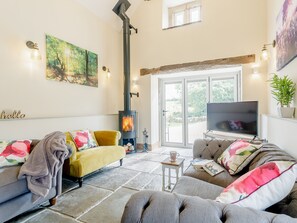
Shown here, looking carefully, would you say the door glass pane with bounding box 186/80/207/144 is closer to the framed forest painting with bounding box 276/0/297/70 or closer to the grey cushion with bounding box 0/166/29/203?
the framed forest painting with bounding box 276/0/297/70

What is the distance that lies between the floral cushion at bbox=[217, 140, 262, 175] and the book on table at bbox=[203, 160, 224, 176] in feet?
0.22

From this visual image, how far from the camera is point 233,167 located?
5.70 feet

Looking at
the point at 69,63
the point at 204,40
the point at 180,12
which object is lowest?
the point at 69,63

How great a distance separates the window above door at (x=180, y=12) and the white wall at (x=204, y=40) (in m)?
0.27

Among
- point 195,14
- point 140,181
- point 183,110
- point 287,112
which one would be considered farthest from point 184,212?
point 195,14

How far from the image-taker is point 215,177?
5.71ft

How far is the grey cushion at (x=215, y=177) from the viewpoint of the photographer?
1642 mm

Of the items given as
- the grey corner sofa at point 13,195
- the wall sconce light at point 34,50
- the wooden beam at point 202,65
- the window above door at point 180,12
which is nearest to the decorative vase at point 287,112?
the wooden beam at point 202,65

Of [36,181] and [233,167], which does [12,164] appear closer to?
[36,181]

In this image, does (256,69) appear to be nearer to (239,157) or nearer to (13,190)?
(239,157)

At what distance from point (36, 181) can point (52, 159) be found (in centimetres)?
26

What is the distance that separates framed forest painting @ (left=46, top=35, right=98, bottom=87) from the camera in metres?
3.14

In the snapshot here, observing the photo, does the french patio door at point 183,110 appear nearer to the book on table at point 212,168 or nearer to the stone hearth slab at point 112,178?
the stone hearth slab at point 112,178

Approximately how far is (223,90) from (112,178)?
3415mm
